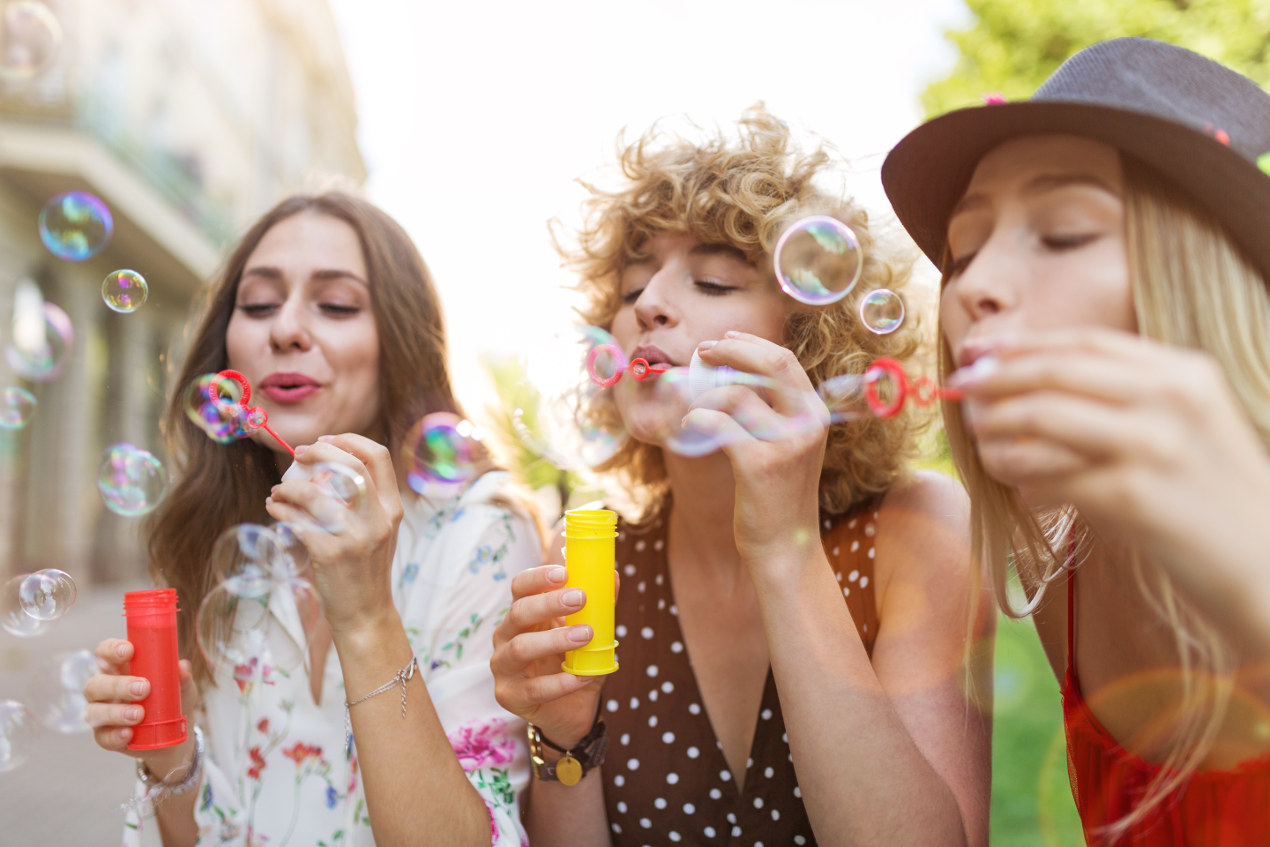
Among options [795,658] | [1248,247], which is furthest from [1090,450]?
[795,658]

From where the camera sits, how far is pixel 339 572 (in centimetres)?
146

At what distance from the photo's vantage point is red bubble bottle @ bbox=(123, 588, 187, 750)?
5.07 ft

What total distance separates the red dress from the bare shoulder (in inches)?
9.7

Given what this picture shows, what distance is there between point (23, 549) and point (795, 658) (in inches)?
354

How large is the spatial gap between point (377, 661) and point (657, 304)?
2.96ft

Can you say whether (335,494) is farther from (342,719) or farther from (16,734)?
(16,734)

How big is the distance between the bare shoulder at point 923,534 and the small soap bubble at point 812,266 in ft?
1.71

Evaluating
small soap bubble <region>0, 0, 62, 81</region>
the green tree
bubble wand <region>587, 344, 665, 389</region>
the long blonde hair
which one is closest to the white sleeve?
bubble wand <region>587, 344, 665, 389</region>

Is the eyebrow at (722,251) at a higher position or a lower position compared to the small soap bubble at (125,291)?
lower

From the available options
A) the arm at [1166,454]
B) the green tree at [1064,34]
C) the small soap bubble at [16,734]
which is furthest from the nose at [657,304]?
the green tree at [1064,34]

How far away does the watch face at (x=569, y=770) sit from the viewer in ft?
5.47

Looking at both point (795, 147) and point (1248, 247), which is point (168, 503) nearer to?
point (795, 147)

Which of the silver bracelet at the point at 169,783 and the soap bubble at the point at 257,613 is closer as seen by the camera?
the silver bracelet at the point at 169,783

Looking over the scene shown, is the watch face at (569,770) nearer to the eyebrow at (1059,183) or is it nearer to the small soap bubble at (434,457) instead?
the small soap bubble at (434,457)
